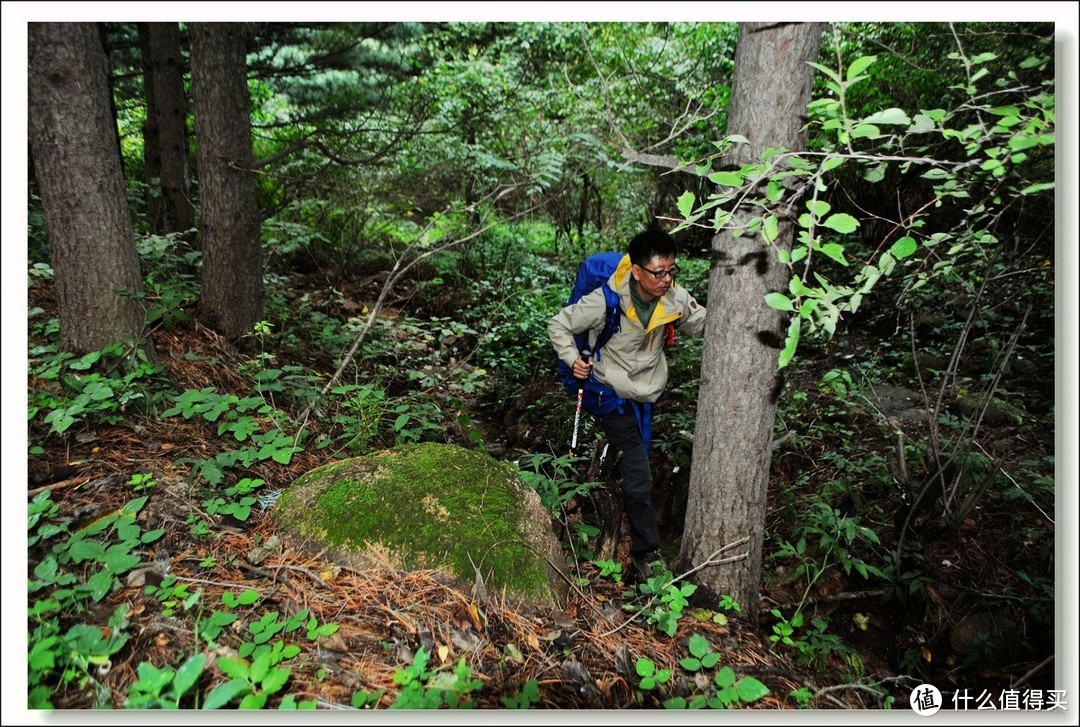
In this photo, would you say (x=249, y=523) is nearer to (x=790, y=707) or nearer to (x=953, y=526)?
(x=790, y=707)

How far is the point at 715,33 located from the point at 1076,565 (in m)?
6.79

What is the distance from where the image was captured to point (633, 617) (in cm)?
268

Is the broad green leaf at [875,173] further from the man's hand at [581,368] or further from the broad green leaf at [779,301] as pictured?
the man's hand at [581,368]

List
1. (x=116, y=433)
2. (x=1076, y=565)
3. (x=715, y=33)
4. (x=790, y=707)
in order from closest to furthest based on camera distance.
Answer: (x=1076, y=565), (x=790, y=707), (x=116, y=433), (x=715, y=33)

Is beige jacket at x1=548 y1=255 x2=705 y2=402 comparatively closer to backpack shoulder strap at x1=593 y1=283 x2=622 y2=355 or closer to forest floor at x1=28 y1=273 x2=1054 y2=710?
backpack shoulder strap at x1=593 y1=283 x2=622 y2=355

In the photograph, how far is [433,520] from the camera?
2.67 meters

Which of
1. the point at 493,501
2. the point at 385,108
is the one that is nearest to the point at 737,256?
the point at 493,501

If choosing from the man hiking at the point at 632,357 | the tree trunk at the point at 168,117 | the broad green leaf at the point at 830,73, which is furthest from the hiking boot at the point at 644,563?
the tree trunk at the point at 168,117

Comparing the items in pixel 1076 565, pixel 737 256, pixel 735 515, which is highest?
pixel 737 256

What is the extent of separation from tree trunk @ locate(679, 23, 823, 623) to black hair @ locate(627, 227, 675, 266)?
0.46 m

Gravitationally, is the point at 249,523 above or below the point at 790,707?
above

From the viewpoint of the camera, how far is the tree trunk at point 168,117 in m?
6.59

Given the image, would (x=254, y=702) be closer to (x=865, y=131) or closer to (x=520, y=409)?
(x=865, y=131)

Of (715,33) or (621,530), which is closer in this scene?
(621,530)
